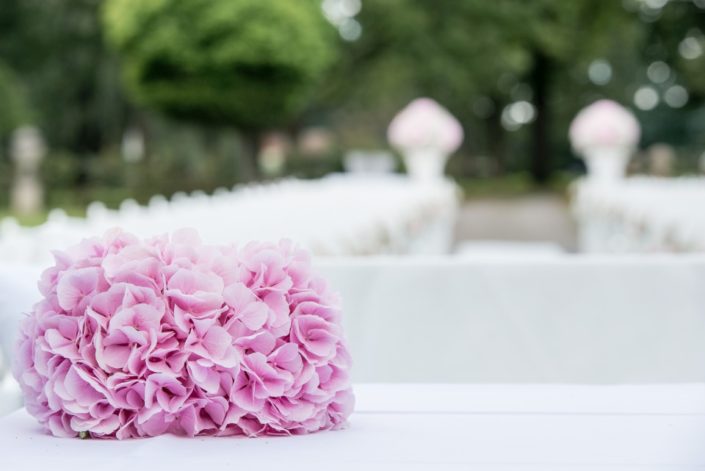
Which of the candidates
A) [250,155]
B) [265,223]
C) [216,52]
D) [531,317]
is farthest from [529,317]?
[250,155]

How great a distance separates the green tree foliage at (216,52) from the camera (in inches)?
985

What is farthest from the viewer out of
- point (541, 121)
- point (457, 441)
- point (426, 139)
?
point (541, 121)

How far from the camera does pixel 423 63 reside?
32781 mm

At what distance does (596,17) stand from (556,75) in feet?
31.2

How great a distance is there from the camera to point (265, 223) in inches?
233

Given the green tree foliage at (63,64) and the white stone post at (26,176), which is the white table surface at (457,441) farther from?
the green tree foliage at (63,64)

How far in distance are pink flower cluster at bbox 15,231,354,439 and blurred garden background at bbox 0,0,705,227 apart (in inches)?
853

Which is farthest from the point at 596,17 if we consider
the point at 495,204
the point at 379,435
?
the point at 379,435

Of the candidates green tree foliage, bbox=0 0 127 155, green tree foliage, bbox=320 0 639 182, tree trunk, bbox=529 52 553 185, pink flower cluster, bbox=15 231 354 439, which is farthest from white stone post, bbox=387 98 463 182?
tree trunk, bbox=529 52 553 185

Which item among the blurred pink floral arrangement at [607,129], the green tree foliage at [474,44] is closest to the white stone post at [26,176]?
the green tree foliage at [474,44]

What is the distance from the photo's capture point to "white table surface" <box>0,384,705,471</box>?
1521 millimetres

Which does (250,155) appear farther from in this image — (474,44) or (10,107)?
(474,44)

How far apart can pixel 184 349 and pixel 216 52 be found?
23806mm

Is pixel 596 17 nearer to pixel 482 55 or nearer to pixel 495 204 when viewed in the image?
pixel 482 55
